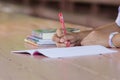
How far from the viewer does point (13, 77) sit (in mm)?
1204

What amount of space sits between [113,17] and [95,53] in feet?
8.79

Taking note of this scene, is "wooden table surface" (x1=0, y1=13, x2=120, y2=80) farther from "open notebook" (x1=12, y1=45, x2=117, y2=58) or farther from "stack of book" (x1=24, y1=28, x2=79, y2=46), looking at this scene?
"stack of book" (x1=24, y1=28, x2=79, y2=46)

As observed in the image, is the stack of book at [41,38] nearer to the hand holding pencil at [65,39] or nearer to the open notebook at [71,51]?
the hand holding pencil at [65,39]

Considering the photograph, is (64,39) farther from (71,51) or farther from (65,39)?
(71,51)

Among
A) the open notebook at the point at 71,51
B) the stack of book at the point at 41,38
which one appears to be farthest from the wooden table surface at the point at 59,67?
the stack of book at the point at 41,38

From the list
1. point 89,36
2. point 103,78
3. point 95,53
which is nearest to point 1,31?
point 89,36

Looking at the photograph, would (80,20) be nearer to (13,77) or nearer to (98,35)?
(98,35)

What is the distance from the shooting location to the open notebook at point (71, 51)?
156 centimetres

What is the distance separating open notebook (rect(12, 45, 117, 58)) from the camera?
1.56 m

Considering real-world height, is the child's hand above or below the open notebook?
above

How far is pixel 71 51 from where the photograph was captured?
5.30ft

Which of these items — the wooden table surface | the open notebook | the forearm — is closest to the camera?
the wooden table surface

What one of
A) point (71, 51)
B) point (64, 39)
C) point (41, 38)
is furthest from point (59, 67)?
point (41, 38)

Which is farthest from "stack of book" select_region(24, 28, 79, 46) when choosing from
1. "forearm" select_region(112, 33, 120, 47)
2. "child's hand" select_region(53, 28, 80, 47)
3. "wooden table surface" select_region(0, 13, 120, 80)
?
"forearm" select_region(112, 33, 120, 47)
